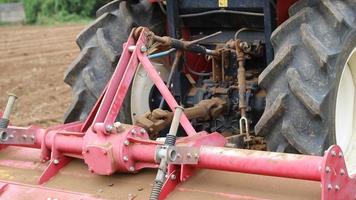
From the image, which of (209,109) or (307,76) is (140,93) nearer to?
(209,109)

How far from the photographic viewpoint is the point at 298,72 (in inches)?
126

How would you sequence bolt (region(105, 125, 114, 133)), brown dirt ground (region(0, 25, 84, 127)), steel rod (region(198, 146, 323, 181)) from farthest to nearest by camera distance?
brown dirt ground (region(0, 25, 84, 127)) → bolt (region(105, 125, 114, 133)) → steel rod (region(198, 146, 323, 181))

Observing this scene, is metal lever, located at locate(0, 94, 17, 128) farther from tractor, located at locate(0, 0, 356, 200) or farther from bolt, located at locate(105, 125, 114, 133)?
bolt, located at locate(105, 125, 114, 133)

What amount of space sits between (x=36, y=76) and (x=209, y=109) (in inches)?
281

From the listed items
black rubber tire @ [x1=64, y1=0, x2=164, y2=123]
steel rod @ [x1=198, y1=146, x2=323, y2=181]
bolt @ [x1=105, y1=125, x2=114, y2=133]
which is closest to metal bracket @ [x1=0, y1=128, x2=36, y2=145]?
bolt @ [x1=105, y1=125, x2=114, y2=133]

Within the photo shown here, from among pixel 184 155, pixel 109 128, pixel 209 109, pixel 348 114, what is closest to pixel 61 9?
pixel 209 109

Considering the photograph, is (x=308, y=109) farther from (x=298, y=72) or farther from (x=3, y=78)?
(x=3, y=78)

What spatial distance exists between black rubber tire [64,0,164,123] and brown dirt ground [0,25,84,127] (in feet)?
9.36

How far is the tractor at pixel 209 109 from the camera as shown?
2814mm

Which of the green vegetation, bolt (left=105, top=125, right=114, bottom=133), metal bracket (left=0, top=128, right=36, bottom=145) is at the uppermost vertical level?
bolt (left=105, top=125, right=114, bottom=133)

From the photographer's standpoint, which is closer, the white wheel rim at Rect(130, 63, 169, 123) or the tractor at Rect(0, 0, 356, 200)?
the tractor at Rect(0, 0, 356, 200)

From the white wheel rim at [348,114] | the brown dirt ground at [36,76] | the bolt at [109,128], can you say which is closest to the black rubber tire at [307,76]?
the white wheel rim at [348,114]

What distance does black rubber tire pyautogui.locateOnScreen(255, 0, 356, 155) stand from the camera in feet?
10.3

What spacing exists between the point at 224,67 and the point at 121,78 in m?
1.02
